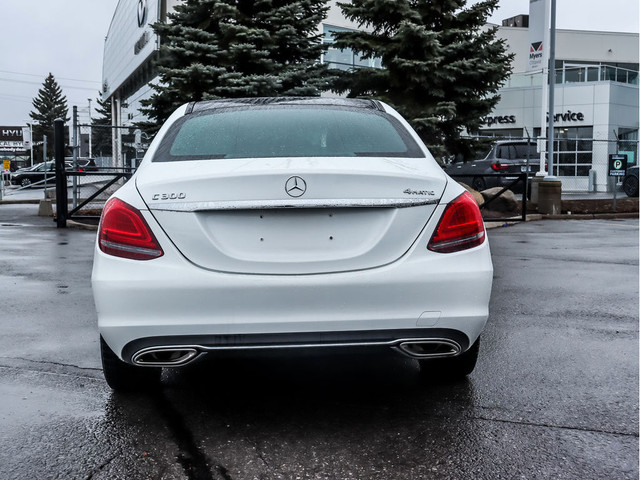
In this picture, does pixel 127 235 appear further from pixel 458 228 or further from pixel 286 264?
pixel 458 228

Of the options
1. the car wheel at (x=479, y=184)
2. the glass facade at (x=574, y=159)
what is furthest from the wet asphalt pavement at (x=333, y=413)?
the glass facade at (x=574, y=159)

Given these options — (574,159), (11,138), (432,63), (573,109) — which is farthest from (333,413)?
(11,138)

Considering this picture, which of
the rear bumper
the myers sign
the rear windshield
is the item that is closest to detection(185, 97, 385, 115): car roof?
the rear windshield

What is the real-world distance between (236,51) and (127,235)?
15075mm

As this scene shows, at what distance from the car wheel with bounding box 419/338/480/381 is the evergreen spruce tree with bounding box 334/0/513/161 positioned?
1498 centimetres

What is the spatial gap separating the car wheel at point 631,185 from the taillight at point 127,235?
76.0 feet

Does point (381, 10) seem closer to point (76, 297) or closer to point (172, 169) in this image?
point (76, 297)

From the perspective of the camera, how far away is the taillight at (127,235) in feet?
10.9

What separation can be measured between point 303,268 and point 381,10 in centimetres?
1705

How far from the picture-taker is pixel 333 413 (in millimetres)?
3697

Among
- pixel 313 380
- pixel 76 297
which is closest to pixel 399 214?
pixel 313 380

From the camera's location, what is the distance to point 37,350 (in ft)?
16.3

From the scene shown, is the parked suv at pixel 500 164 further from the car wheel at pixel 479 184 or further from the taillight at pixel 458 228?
the taillight at pixel 458 228

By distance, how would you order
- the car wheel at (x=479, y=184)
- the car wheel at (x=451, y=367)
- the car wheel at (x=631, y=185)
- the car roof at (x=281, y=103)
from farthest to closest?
the car wheel at (x=479, y=184) → the car wheel at (x=631, y=185) → the car roof at (x=281, y=103) → the car wheel at (x=451, y=367)
